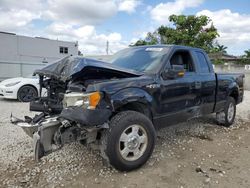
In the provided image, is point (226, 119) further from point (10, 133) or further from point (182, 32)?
point (182, 32)

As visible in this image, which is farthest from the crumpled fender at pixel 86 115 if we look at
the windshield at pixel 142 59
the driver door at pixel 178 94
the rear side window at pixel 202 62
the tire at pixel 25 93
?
the tire at pixel 25 93

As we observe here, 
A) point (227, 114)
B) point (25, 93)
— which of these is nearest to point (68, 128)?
point (227, 114)

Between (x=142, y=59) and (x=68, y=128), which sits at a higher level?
(x=142, y=59)

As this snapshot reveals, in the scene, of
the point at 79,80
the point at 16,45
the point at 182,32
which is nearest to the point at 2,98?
the point at 79,80

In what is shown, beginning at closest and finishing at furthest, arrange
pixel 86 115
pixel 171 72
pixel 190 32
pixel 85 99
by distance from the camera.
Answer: pixel 86 115 → pixel 85 99 → pixel 171 72 → pixel 190 32

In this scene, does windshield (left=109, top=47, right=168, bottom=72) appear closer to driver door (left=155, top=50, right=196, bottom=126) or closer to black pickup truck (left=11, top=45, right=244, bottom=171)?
black pickup truck (left=11, top=45, right=244, bottom=171)

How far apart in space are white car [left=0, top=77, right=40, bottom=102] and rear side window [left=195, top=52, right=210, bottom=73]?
22.4 feet

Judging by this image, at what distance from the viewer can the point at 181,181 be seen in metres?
3.73

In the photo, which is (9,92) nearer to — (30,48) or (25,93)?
(25,93)

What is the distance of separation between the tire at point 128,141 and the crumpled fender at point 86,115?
0.75 ft

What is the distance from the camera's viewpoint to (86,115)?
11.4 ft

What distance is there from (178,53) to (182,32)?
60.9 ft

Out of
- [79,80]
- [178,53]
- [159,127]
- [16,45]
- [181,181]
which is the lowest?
[181,181]

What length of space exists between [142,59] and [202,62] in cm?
160
